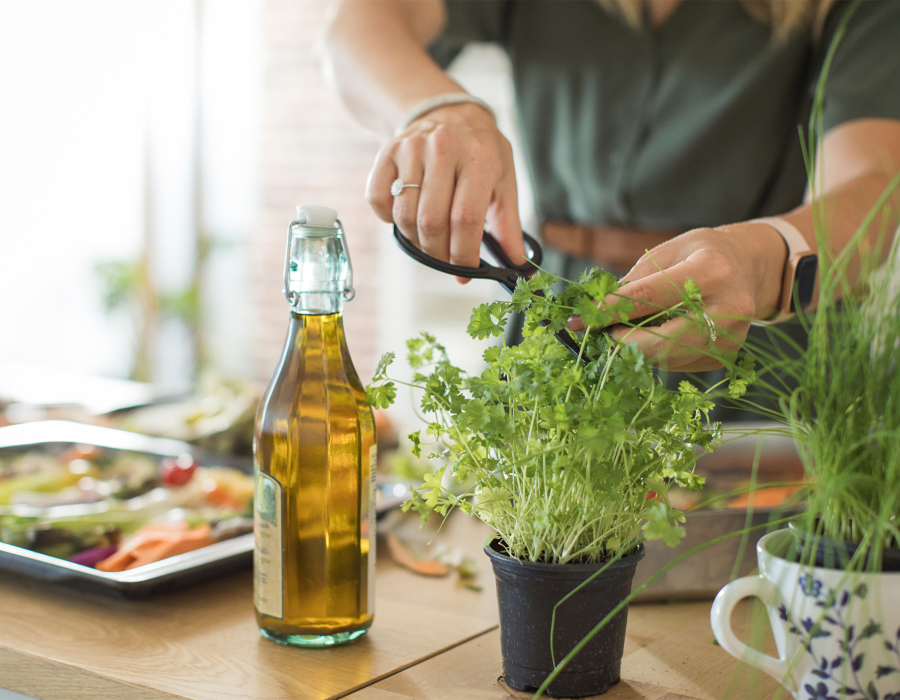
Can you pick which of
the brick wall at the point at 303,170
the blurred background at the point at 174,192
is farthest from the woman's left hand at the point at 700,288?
the brick wall at the point at 303,170

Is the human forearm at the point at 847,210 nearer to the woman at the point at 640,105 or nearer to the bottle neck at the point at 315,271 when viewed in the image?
the woman at the point at 640,105

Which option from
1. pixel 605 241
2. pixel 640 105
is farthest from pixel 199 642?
pixel 640 105

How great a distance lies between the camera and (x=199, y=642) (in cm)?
76

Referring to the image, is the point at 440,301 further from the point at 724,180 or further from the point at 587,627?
→ the point at 587,627

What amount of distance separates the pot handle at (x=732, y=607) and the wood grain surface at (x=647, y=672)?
3cm

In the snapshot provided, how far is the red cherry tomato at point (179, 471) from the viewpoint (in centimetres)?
134

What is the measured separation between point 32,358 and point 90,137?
135 cm

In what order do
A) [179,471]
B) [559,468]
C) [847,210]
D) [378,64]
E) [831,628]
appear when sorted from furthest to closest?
[179,471]
[378,64]
[847,210]
[559,468]
[831,628]

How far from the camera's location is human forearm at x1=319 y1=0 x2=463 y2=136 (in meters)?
1.03

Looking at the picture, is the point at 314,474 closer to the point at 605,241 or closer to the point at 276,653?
the point at 276,653

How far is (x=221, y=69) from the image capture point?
5.12 metres

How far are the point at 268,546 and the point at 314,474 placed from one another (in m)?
0.07

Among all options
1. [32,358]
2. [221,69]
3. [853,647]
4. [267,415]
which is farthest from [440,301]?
[853,647]

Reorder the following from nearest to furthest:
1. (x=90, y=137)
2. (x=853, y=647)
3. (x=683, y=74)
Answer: (x=853, y=647)
(x=683, y=74)
(x=90, y=137)
